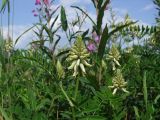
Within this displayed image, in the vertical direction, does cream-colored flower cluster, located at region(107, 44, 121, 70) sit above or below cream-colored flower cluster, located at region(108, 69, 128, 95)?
above

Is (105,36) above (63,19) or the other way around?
the other way around

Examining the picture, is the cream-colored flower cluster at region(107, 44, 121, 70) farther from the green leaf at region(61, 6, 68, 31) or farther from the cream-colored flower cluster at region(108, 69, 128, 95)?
the green leaf at region(61, 6, 68, 31)

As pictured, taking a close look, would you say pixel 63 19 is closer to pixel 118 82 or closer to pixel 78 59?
pixel 118 82

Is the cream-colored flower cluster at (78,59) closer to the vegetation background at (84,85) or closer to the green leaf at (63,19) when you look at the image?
A: the vegetation background at (84,85)

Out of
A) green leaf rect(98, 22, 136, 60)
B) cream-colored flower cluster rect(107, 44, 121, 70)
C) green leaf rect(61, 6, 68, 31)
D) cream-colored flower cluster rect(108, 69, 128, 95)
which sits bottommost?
cream-colored flower cluster rect(108, 69, 128, 95)

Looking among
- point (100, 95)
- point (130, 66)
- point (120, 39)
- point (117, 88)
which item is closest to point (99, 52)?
point (117, 88)

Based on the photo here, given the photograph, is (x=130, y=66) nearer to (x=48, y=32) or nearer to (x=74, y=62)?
(x=48, y=32)

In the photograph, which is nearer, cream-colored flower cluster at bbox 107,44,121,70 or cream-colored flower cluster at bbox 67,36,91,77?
cream-colored flower cluster at bbox 67,36,91,77

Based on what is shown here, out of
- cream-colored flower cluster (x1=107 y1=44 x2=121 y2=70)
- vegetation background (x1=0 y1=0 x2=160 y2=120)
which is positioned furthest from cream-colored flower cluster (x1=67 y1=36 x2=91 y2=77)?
cream-colored flower cluster (x1=107 y1=44 x2=121 y2=70)

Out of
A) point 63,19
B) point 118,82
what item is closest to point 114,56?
point 118,82

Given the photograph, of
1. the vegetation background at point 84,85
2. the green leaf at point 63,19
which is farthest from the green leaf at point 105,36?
the green leaf at point 63,19

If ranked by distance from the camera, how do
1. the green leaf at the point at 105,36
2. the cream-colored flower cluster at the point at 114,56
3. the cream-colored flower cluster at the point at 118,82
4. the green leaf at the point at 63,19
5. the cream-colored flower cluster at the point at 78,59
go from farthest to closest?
the green leaf at the point at 63,19 < the cream-colored flower cluster at the point at 114,56 < the green leaf at the point at 105,36 < the cream-colored flower cluster at the point at 118,82 < the cream-colored flower cluster at the point at 78,59

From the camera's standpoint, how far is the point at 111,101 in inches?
96.5

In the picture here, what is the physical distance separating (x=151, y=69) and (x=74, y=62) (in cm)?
142
